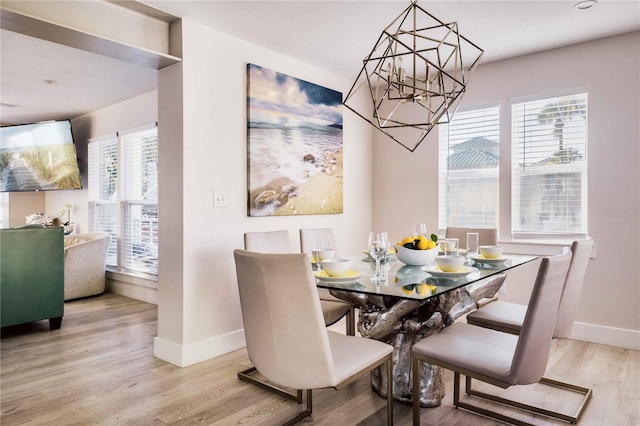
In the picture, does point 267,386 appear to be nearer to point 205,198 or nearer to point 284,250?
point 284,250

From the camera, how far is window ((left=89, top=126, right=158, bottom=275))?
4891mm

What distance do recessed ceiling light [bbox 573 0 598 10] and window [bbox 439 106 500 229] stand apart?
1189 millimetres

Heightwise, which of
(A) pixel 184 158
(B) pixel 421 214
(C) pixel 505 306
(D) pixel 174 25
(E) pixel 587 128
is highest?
(D) pixel 174 25

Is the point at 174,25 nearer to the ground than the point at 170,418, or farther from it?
farther from it

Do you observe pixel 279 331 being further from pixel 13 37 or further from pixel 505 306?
pixel 13 37

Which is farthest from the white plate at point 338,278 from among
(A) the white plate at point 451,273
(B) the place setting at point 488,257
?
(B) the place setting at point 488,257

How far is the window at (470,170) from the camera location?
13.0 feet

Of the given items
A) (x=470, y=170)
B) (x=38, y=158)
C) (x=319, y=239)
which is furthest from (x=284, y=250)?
(x=38, y=158)

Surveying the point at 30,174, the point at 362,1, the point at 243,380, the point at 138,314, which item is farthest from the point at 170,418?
the point at 30,174

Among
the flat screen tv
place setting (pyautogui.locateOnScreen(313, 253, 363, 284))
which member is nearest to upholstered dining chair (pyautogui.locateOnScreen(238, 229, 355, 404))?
place setting (pyautogui.locateOnScreen(313, 253, 363, 284))

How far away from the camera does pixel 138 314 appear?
438cm

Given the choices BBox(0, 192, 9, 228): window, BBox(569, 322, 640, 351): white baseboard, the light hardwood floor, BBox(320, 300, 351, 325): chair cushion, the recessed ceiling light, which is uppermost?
the recessed ceiling light

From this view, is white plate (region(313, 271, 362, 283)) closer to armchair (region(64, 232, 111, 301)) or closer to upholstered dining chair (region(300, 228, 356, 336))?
upholstered dining chair (region(300, 228, 356, 336))

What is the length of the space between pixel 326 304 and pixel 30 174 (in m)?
5.79
